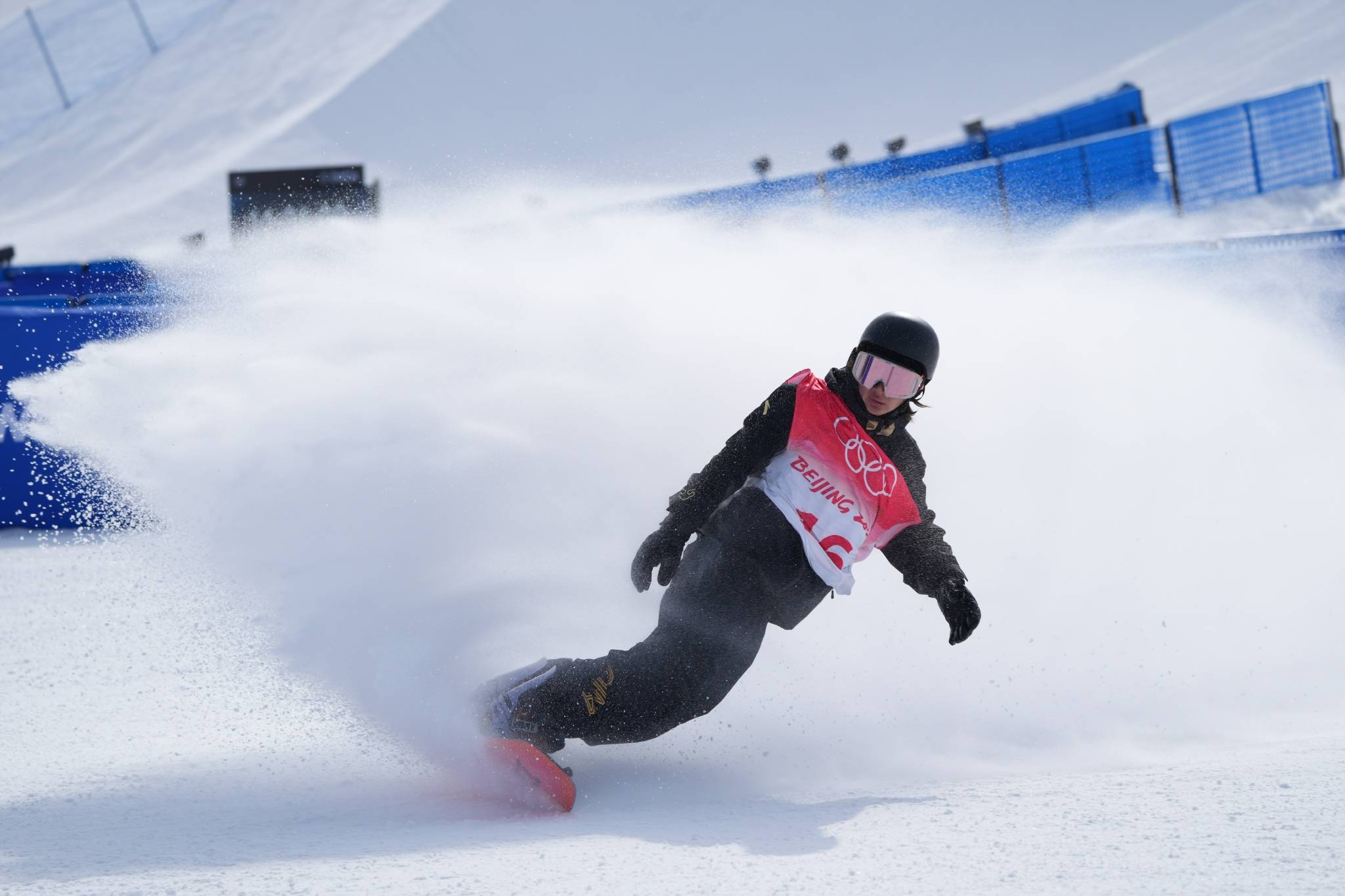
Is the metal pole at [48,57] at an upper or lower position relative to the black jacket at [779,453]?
upper

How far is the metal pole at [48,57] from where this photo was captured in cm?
2950

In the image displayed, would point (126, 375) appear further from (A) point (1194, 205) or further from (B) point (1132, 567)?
(A) point (1194, 205)

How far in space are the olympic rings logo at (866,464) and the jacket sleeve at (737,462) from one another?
150 millimetres

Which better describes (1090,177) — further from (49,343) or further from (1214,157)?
(49,343)

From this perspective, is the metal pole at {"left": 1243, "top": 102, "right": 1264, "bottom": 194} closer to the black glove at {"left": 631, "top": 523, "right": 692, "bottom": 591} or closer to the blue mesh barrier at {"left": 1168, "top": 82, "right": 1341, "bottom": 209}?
the blue mesh barrier at {"left": 1168, "top": 82, "right": 1341, "bottom": 209}

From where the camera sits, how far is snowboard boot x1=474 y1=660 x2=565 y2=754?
280 centimetres

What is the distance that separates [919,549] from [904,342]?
557 mm

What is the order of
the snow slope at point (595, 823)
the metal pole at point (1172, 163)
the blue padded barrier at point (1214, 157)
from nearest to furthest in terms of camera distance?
1. the snow slope at point (595, 823)
2. the metal pole at point (1172, 163)
3. the blue padded barrier at point (1214, 157)

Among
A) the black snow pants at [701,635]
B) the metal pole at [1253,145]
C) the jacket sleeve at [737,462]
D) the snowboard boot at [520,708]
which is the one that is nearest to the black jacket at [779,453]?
the jacket sleeve at [737,462]

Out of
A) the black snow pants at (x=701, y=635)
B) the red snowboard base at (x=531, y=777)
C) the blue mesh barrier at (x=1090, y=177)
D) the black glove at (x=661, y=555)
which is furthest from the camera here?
the blue mesh barrier at (x=1090, y=177)

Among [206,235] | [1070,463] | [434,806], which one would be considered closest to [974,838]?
[434,806]

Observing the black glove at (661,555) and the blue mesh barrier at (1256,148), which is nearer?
the black glove at (661,555)

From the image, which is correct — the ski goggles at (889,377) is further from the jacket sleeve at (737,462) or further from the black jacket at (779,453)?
the jacket sleeve at (737,462)

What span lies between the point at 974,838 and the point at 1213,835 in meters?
0.45
